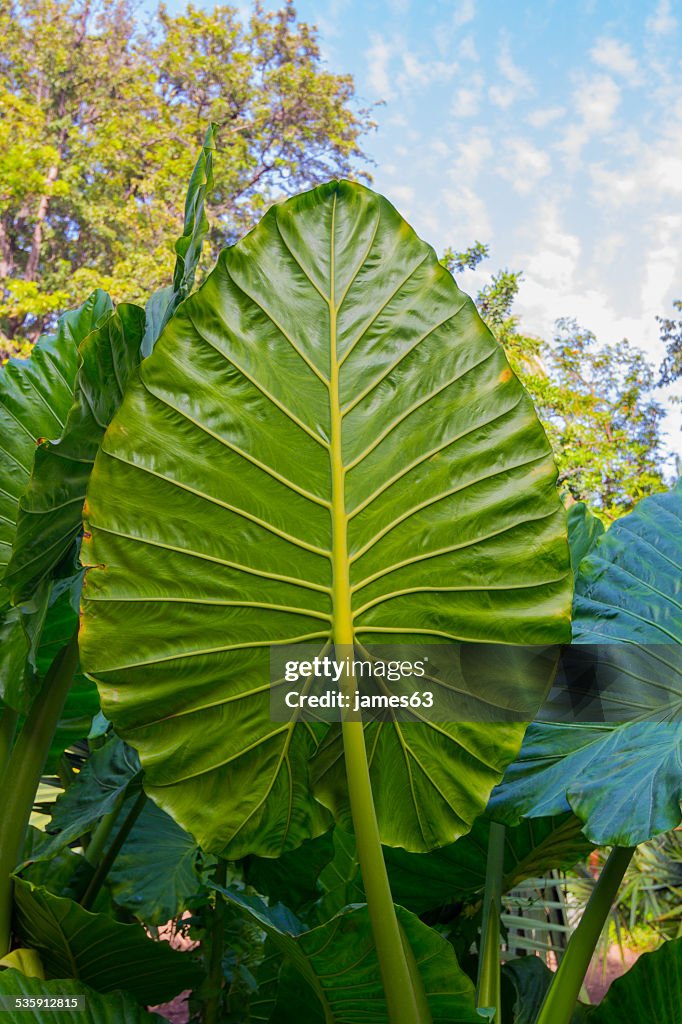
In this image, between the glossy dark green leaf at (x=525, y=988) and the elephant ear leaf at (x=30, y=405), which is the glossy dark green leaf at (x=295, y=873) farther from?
the elephant ear leaf at (x=30, y=405)

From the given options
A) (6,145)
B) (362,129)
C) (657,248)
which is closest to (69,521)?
(6,145)

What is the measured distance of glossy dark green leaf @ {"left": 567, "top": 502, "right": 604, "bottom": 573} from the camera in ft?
3.17

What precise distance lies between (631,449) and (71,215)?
614 centimetres

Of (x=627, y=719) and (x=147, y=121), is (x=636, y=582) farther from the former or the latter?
(x=147, y=121)

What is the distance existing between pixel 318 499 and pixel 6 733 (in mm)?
417

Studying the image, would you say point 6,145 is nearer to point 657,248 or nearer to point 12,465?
point 12,465

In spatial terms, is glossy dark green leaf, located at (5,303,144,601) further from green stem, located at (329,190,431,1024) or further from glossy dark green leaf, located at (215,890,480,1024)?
glossy dark green leaf, located at (215,890,480,1024)

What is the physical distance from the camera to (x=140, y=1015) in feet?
2.06

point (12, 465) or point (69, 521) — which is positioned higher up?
point (12, 465)

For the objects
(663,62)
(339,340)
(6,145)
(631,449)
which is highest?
(663,62)

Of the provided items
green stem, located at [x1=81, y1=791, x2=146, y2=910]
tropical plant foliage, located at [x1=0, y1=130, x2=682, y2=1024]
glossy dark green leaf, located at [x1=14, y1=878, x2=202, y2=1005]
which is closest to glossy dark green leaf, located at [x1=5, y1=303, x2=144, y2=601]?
tropical plant foliage, located at [x1=0, y1=130, x2=682, y2=1024]

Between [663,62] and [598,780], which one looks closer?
[598,780]

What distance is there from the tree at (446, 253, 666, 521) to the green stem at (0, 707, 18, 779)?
17.7 feet

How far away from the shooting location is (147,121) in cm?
809
